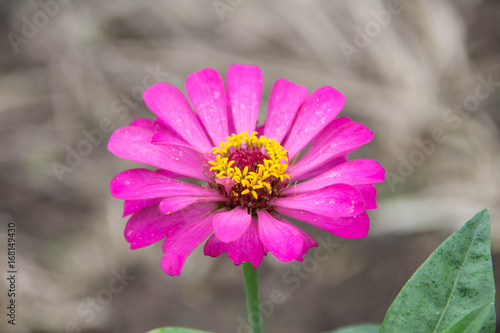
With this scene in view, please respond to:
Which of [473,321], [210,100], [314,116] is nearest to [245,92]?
[210,100]

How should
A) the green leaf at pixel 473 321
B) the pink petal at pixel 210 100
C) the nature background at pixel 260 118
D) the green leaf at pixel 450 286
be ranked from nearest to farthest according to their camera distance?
the green leaf at pixel 473 321
the green leaf at pixel 450 286
the pink petal at pixel 210 100
the nature background at pixel 260 118

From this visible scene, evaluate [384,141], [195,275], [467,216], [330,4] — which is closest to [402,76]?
[384,141]

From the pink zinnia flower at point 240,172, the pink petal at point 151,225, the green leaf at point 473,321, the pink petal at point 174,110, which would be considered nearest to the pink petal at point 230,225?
the pink zinnia flower at point 240,172

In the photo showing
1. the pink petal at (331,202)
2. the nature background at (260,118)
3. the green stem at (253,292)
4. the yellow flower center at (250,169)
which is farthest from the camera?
the nature background at (260,118)

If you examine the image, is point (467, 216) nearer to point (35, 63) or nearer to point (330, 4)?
point (330, 4)

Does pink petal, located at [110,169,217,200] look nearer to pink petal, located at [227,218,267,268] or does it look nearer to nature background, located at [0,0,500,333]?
pink petal, located at [227,218,267,268]

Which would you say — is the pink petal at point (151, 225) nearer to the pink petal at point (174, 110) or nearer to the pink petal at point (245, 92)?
the pink petal at point (174, 110)
